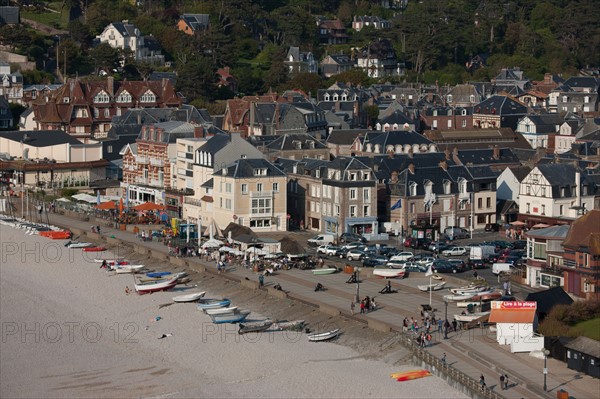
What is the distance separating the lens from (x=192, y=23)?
447 ft

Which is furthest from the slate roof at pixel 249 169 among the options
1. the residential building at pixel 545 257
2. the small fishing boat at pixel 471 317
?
the small fishing boat at pixel 471 317

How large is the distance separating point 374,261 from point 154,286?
379 inches

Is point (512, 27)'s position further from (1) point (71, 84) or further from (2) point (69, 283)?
(2) point (69, 283)

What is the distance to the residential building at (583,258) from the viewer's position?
49.8 meters

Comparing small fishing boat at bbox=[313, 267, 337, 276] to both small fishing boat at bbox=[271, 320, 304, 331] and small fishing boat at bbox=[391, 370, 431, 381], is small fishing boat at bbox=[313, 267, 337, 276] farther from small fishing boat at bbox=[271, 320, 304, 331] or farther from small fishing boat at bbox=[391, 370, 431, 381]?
small fishing boat at bbox=[391, 370, 431, 381]

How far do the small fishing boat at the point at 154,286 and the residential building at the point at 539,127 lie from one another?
151 feet

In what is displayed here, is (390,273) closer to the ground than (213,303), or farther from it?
farther from it

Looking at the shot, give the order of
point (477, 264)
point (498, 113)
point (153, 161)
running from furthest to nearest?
point (498, 113), point (153, 161), point (477, 264)

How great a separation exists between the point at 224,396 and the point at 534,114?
6352 centimetres

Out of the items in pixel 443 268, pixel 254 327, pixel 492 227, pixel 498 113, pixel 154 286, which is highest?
pixel 498 113

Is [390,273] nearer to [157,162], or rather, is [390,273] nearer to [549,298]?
[549,298]

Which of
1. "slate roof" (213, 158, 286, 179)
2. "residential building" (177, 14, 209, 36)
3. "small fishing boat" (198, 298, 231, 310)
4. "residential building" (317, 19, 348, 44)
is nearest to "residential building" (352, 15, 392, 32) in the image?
"residential building" (317, 19, 348, 44)

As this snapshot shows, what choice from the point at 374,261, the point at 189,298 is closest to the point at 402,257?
the point at 374,261

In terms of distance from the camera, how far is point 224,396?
41688mm
